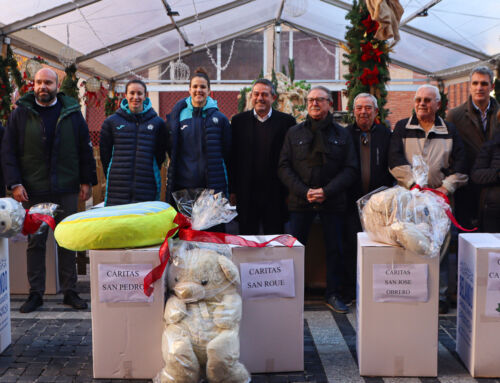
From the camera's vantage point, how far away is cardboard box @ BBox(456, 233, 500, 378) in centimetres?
264

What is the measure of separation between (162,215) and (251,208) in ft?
4.60

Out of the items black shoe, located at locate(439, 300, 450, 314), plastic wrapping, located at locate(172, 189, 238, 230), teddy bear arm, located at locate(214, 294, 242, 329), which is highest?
plastic wrapping, located at locate(172, 189, 238, 230)

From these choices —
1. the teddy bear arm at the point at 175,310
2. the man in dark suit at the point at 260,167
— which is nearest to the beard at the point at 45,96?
the man in dark suit at the point at 260,167

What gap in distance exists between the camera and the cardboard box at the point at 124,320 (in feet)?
8.50

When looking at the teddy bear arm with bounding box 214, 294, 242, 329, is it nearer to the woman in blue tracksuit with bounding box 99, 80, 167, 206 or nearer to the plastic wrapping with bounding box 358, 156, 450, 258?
the plastic wrapping with bounding box 358, 156, 450, 258

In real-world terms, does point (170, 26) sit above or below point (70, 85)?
above

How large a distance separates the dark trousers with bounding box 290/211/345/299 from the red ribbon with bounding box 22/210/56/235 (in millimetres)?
1636

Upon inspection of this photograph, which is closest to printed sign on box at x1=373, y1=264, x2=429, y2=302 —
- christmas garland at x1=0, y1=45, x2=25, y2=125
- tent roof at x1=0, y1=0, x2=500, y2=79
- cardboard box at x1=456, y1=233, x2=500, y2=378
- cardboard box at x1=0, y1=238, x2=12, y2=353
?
cardboard box at x1=456, y1=233, x2=500, y2=378

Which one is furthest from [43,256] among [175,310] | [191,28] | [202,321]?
[191,28]

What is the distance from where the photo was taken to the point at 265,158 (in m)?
4.00

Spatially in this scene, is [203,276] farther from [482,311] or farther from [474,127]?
[474,127]

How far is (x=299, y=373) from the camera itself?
2766 millimetres

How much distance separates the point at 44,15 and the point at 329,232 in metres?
6.07

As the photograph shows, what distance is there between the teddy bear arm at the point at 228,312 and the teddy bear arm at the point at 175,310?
152mm
